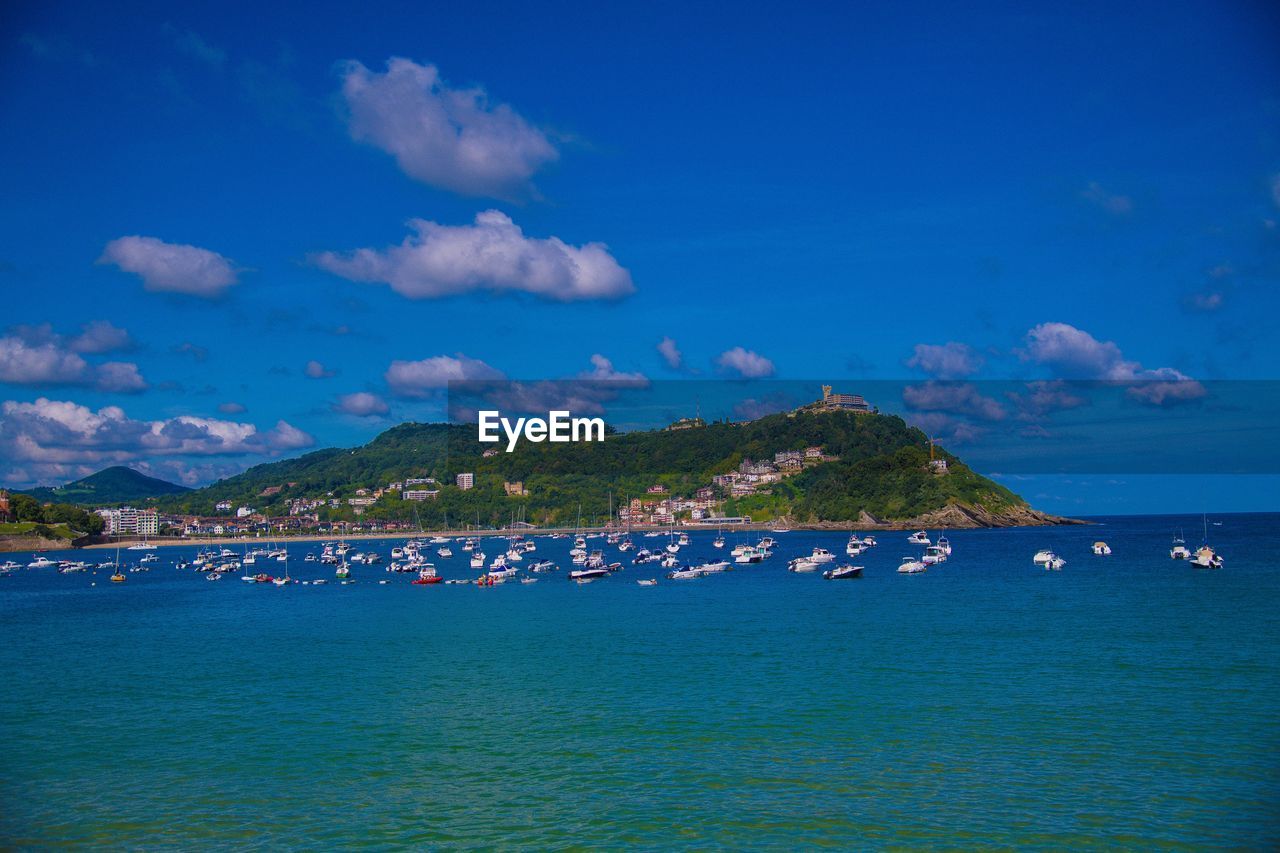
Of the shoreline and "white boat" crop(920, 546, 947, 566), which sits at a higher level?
the shoreline

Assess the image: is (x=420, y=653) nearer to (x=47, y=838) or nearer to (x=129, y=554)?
(x=47, y=838)

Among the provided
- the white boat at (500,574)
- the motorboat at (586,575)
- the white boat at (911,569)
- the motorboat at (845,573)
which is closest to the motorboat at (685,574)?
the motorboat at (586,575)

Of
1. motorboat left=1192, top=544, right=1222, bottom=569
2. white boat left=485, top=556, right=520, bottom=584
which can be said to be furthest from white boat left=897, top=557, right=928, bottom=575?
white boat left=485, top=556, right=520, bottom=584

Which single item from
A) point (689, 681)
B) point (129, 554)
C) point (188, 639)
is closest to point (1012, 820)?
point (689, 681)

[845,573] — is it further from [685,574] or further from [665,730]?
[665,730]

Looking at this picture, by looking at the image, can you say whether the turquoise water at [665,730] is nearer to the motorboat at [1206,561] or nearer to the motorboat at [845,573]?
the motorboat at [845,573]

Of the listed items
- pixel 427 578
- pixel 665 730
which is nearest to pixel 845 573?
pixel 427 578

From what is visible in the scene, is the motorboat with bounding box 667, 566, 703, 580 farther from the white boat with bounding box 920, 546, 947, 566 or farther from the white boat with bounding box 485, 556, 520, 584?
the white boat with bounding box 920, 546, 947, 566

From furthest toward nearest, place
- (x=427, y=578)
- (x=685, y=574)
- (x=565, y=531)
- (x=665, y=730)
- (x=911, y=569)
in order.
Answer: (x=565, y=531) < (x=427, y=578) < (x=685, y=574) < (x=911, y=569) < (x=665, y=730)

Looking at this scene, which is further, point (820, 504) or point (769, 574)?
point (820, 504)
